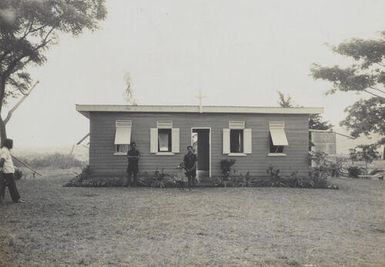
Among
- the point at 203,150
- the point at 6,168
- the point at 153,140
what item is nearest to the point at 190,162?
the point at 153,140

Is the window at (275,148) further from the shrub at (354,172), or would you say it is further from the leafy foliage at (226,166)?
the shrub at (354,172)

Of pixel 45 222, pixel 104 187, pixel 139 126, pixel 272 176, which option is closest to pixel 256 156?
pixel 272 176

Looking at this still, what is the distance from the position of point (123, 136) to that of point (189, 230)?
1054 centimetres

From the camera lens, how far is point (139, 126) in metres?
18.9

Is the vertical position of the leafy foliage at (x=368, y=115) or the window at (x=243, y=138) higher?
the leafy foliage at (x=368, y=115)

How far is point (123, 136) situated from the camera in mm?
18438

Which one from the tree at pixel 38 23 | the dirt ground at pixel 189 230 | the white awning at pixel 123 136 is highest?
the tree at pixel 38 23

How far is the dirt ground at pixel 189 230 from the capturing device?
640 centimetres

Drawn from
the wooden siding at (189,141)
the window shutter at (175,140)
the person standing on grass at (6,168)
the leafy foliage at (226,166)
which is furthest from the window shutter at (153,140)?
the person standing on grass at (6,168)

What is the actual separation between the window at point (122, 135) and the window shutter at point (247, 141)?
5.07 metres

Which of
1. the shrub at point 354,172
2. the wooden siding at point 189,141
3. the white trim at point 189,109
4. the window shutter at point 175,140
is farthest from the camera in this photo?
the shrub at point 354,172

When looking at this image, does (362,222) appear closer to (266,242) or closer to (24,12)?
(266,242)

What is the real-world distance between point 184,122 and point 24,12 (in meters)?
8.58

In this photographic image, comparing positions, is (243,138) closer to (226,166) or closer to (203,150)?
(226,166)
